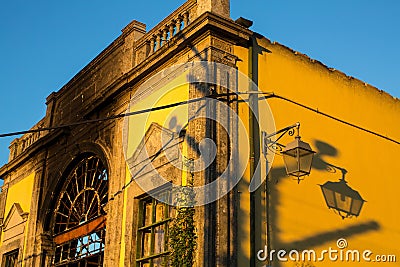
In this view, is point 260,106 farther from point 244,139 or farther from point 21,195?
point 21,195

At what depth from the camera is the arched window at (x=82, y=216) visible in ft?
39.7

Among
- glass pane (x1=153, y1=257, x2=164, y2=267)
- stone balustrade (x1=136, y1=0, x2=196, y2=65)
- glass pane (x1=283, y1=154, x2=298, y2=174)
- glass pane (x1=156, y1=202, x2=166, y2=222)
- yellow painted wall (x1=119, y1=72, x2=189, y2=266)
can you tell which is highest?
stone balustrade (x1=136, y1=0, x2=196, y2=65)

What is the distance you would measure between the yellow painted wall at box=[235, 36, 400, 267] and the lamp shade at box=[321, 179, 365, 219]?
0.37 ft

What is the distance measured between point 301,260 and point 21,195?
8.05 metres

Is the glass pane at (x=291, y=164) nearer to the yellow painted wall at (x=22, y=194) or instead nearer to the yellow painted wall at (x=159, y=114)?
the yellow painted wall at (x=159, y=114)

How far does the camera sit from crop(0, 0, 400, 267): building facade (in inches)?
375

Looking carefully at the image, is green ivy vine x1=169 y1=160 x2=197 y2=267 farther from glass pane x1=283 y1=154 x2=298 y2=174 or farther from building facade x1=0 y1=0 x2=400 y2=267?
glass pane x1=283 y1=154 x2=298 y2=174

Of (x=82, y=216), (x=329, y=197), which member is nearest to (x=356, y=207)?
(x=329, y=197)

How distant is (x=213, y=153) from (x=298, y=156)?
129 cm

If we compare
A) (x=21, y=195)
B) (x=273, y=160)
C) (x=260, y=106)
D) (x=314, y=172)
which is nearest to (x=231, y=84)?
(x=260, y=106)

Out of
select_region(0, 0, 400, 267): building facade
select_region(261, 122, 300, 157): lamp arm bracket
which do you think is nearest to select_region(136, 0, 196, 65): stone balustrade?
select_region(0, 0, 400, 267): building facade

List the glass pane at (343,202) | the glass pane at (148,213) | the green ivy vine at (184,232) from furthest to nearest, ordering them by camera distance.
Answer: the glass pane at (343,202) → the glass pane at (148,213) → the green ivy vine at (184,232)

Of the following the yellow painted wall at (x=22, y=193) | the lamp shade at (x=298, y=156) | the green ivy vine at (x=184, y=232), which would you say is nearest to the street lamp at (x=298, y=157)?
the lamp shade at (x=298, y=156)

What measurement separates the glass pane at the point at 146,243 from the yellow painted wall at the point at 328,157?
1.84m
